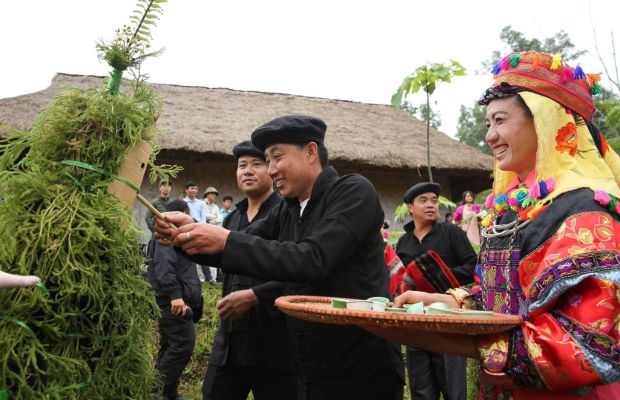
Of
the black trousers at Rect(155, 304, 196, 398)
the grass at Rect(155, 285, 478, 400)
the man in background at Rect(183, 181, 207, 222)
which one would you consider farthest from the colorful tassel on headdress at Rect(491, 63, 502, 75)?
the man in background at Rect(183, 181, 207, 222)

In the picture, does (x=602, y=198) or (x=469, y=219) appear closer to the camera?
(x=602, y=198)

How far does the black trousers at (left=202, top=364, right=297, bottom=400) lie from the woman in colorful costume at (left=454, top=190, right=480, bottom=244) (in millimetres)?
6320

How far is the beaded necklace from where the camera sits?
6.00 ft

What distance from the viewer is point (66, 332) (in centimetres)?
175

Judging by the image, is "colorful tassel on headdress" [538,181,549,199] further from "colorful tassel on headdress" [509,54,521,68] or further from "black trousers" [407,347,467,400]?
"black trousers" [407,347,467,400]

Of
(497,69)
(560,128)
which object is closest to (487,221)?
(560,128)

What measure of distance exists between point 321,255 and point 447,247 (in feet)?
10.4

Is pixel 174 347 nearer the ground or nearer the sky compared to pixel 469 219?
nearer the ground

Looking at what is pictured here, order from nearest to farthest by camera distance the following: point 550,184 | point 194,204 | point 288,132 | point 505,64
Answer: point 550,184 → point 505,64 → point 288,132 → point 194,204

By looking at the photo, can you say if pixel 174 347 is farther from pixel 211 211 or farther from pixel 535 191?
pixel 211 211

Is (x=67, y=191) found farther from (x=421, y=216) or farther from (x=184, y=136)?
(x=184, y=136)

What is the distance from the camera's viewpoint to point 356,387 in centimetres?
231

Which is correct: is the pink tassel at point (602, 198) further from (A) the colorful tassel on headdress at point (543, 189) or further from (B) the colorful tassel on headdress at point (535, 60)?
(B) the colorful tassel on headdress at point (535, 60)

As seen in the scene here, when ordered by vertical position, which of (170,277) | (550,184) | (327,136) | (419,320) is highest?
(327,136)
